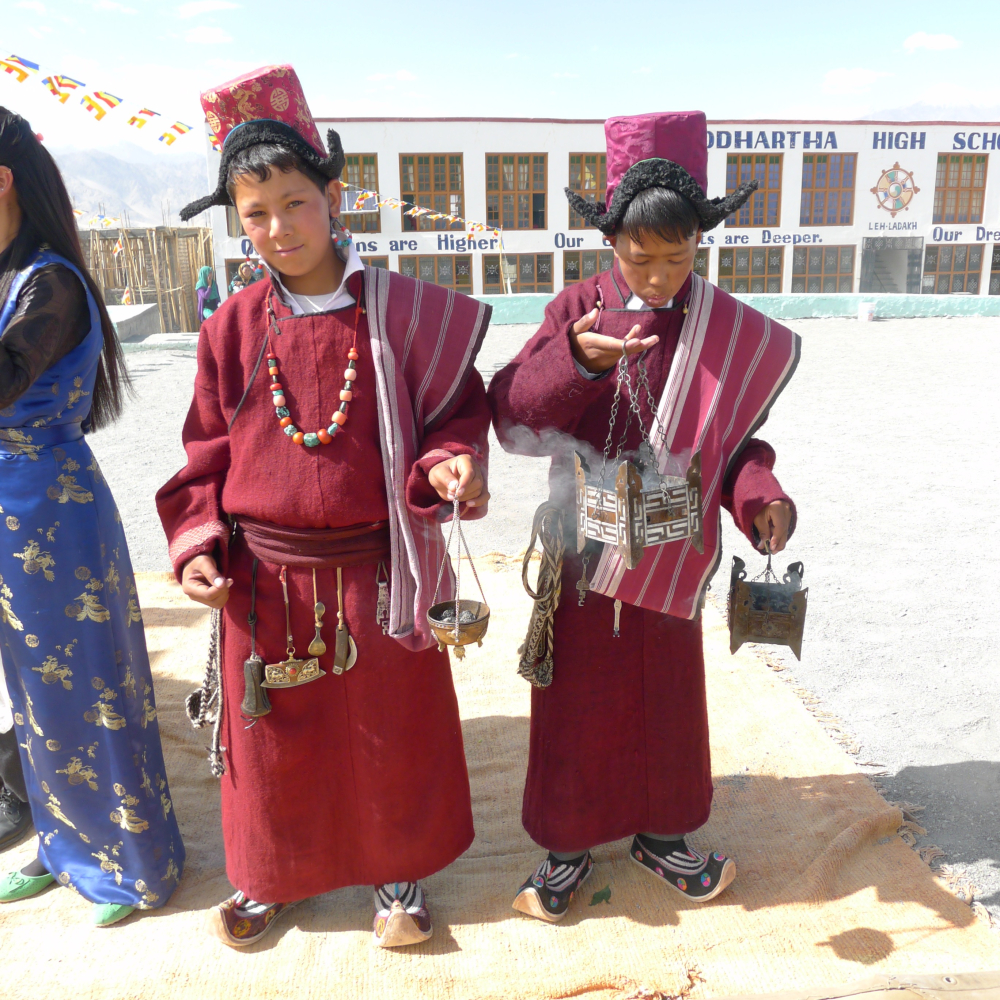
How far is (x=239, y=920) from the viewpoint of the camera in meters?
2.42

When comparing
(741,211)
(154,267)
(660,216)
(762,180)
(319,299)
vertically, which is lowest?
(319,299)

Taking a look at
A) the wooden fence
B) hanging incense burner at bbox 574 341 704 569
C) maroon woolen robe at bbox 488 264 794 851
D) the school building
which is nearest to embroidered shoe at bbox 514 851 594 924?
maroon woolen robe at bbox 488 264 794 851

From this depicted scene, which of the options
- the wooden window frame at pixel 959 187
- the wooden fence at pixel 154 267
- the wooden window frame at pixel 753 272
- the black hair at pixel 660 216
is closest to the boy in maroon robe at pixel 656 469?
the black hair at pixel 660 216

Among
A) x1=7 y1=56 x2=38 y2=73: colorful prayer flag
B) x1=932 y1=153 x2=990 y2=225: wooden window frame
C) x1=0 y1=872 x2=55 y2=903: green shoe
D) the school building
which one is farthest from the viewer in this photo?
x1=932 y1=153 x2=990 y2=225: wooden window frame

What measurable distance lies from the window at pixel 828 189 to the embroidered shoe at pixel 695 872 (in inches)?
1128

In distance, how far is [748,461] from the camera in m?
2.28

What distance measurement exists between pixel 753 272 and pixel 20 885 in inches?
1114

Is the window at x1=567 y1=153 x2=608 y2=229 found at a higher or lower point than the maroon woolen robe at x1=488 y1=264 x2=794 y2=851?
higher

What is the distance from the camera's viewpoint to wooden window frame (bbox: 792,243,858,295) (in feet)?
92.5

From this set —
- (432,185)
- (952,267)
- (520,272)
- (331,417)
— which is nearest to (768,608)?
(331,417)

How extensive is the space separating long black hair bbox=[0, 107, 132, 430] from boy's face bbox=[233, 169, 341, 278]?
25.5 inches

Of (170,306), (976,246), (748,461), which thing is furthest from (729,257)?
(748,461)

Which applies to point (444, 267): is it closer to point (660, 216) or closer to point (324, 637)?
point (324, 637)

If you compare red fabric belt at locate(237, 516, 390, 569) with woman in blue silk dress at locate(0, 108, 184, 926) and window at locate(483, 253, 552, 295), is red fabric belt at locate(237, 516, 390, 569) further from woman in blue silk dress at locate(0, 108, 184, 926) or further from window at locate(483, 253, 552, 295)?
window at locate(483, 253, 552, 295)
